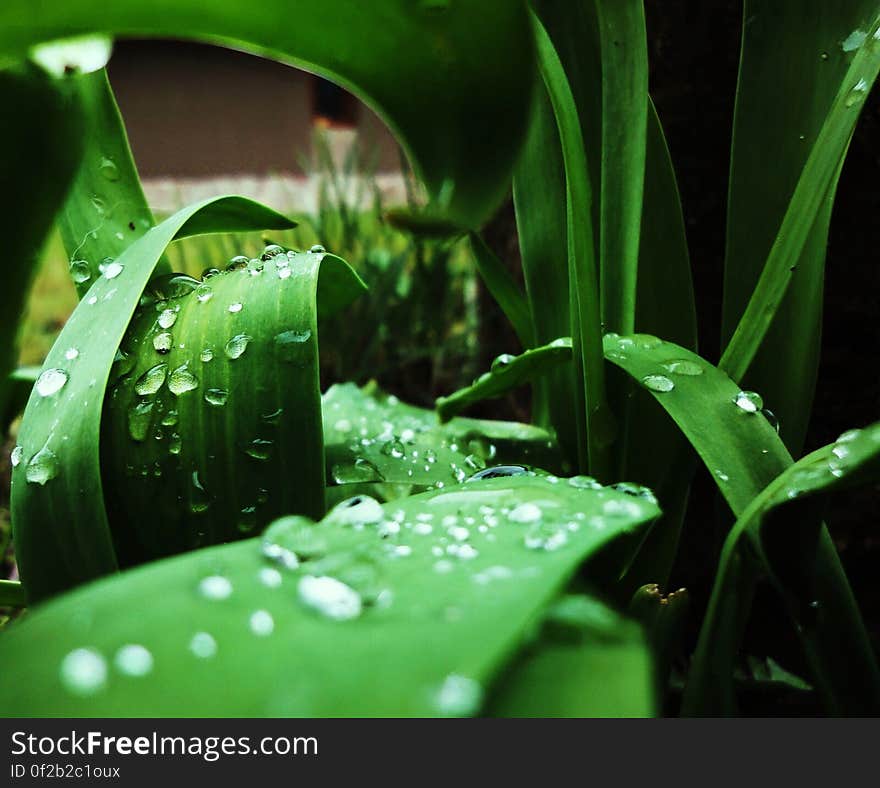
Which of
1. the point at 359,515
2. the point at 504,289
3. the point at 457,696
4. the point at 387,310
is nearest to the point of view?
the point at 457,696

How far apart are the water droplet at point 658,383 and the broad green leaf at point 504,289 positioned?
8.2 inches

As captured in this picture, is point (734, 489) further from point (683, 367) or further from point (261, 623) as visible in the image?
point (261, 623)

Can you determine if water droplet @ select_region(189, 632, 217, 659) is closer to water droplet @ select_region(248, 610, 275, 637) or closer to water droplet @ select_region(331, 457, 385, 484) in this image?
water droplet @ select_region(248, 610, 275, 637)

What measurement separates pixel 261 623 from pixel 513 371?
12.2 inches

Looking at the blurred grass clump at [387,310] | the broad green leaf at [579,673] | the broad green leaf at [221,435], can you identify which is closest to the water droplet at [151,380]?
the broad green leaf at [221,435]

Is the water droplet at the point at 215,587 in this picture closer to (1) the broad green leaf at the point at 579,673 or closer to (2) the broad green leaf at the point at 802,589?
(1) the broad green leaf at the point at 579,673

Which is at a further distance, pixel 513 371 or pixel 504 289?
pixel 504 289

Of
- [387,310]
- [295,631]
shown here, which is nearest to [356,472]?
[295,631]

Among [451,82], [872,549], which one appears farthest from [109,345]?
[872,549]

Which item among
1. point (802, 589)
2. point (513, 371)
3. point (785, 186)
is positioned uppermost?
point (785, 186)

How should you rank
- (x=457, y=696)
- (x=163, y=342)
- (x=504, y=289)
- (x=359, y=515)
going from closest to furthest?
1. (x=457, y=696)
2. (x=359, y=515)
3. (x=163, y=342)
4. (x=504, y=289)

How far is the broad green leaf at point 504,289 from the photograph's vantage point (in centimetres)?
58

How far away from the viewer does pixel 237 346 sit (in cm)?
37

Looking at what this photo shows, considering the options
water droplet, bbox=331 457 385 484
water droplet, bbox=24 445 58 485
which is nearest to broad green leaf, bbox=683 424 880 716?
water droplet, bbox=331 457 385 484
